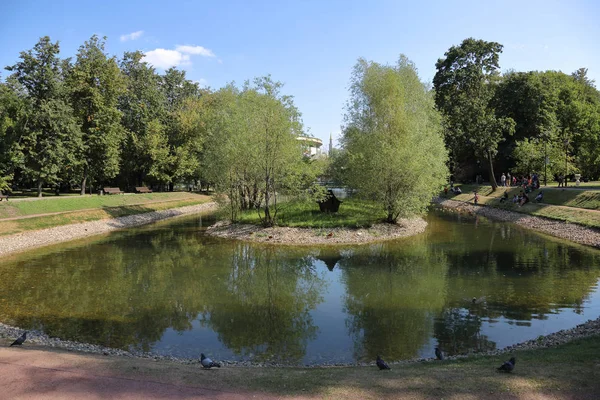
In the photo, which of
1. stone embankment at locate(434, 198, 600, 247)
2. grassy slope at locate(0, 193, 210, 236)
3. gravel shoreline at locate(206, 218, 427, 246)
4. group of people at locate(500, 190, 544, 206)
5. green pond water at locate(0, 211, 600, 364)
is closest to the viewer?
green pond water at locate(0, 211, 600, 364)

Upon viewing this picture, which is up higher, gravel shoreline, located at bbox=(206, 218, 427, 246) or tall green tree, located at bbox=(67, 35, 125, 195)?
tall green tree, located at bbox=(67, 35, 125, 195)

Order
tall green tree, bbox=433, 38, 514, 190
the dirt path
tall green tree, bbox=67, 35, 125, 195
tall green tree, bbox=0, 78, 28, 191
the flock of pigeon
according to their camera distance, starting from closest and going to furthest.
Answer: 1. the dirt path
2. the flock of pigeon
3. tall green tree, bbox=0, 78, 28, 191
4. tall green tree, bbox=67, 35, 125, 195
5. tall green tree, bbox=433, 38, 514, 190

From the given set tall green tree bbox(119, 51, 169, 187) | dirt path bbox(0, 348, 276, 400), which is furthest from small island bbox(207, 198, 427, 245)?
tall green tree bbox(119, 51, 169, 187)

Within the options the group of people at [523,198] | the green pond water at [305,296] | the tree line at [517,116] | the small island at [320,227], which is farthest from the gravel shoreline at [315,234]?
the tree line at [517,116]

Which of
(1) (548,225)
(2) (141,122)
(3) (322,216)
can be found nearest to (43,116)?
(2) (141,122)

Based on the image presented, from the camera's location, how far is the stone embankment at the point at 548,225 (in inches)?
1076

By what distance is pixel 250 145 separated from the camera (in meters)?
32.2

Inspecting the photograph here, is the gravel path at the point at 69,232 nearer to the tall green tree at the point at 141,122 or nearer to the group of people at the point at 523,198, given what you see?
the tall green tree at the point at 141,122

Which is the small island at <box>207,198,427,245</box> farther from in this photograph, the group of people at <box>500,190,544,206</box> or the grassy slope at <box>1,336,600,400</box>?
the grassy slope at <box>1,336,600,400</box>

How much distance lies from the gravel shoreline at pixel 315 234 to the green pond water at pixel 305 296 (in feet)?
6.45

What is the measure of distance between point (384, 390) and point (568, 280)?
1509 centimetres

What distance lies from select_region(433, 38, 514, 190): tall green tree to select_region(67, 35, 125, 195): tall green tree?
143 feet

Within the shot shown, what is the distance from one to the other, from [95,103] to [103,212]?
14326mm

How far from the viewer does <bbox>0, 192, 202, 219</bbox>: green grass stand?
3342cm
